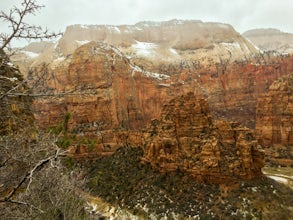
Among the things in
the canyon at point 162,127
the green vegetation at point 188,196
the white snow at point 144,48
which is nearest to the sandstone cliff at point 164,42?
the white snow at point 144,48

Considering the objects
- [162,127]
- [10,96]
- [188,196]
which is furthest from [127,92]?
[10,96]

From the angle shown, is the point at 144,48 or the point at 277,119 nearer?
the point at 277,119

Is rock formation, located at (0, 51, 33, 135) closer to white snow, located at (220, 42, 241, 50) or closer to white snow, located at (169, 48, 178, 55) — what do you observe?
white snow, located at (169, 48, 178, 55)

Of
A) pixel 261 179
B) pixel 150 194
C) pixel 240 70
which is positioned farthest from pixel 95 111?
pixel 240 70

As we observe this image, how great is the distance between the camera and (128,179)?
120ft

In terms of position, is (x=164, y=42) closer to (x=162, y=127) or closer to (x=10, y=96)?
(x=162, y=127)

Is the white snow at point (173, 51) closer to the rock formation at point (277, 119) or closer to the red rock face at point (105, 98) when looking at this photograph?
the red rock face at point (105, 98)

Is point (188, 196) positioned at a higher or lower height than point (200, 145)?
lower

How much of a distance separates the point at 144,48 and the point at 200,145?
116 metres

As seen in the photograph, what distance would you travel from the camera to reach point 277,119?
191ft

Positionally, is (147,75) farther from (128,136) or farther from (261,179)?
(261,179)

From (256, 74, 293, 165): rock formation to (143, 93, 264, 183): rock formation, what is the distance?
2468cm

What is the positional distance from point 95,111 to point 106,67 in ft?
30.8

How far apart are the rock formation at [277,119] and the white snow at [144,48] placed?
263 feet
